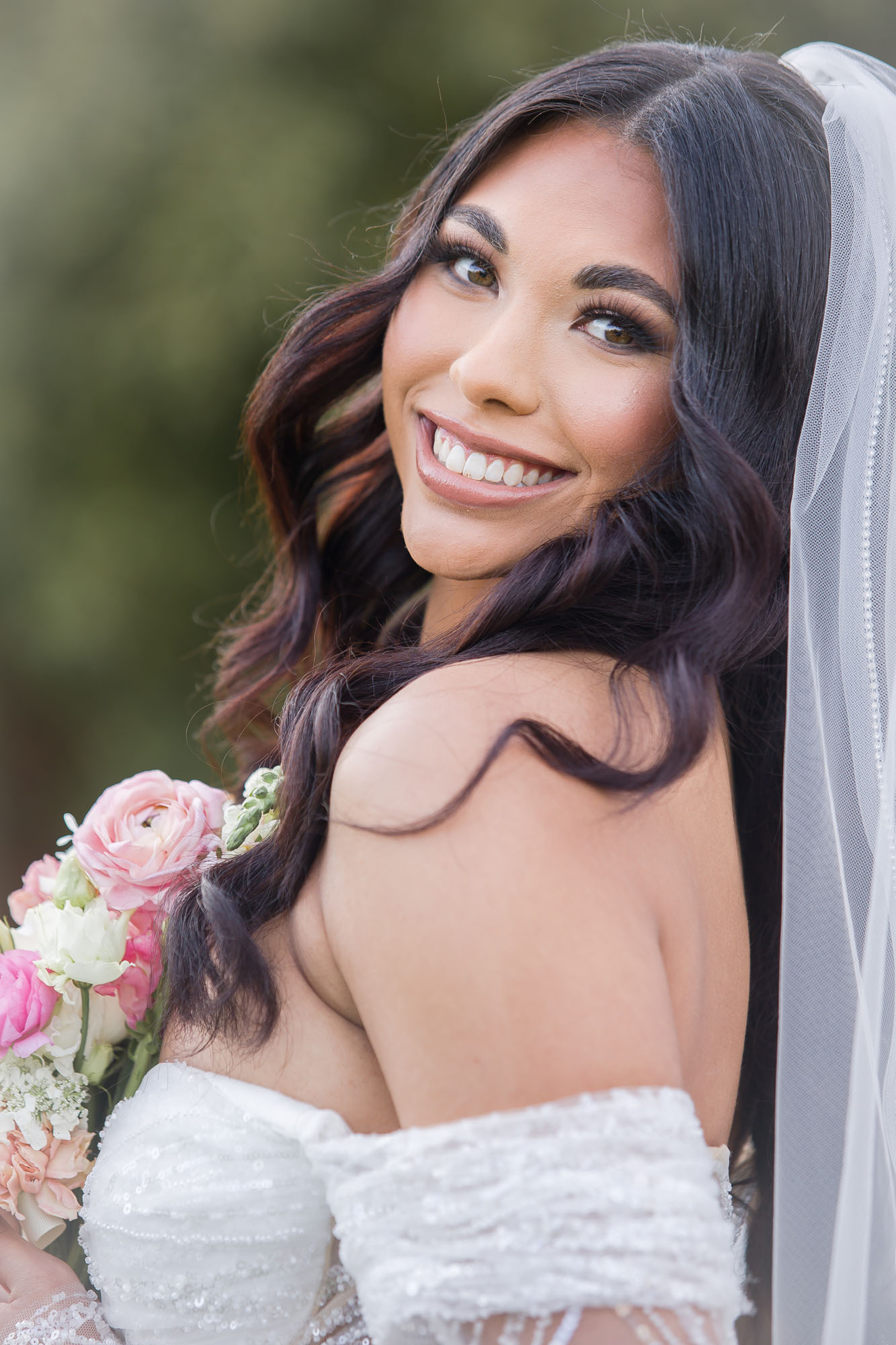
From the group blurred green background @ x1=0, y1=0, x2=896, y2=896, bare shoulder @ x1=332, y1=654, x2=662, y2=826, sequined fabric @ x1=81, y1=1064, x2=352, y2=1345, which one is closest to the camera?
bare shoulder @ x1=332, y1=654, x2=662, y2=826

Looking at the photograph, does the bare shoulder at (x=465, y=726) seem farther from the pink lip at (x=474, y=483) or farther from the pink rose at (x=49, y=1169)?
the pink rose at (x=49, y=1169)

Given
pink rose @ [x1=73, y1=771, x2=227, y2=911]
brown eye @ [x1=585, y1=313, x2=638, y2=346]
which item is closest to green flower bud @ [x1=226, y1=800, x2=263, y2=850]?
pink rose @ [x1=73, y1=771, x2=227, y2=911]

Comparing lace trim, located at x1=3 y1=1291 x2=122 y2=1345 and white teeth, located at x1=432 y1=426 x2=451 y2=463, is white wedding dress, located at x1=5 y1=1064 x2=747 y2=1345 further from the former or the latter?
white teeth, located at x1=432 y1=426 x2=451 y2=463

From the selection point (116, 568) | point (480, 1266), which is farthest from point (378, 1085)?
point (116, 568)

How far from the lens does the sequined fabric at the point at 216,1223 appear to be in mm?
1321

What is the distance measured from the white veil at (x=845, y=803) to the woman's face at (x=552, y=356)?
0.78ft

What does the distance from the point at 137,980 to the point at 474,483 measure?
0.84 m

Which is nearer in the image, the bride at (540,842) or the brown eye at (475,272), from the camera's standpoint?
the bride at (540,842)

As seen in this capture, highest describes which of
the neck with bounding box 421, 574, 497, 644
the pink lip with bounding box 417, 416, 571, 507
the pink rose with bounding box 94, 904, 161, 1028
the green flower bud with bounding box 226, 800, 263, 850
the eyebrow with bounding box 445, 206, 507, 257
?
the eyebrow with bounding box 445, 206, 507, 257

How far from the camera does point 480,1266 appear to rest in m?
1.08

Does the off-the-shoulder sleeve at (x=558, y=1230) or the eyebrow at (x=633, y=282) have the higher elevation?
the eyebrow at (x=633, y=282)

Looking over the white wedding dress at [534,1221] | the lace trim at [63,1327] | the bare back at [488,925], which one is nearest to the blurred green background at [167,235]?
the lace trim at [63,1327]

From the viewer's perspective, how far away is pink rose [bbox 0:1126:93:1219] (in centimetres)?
159

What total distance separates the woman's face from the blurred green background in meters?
3.13
